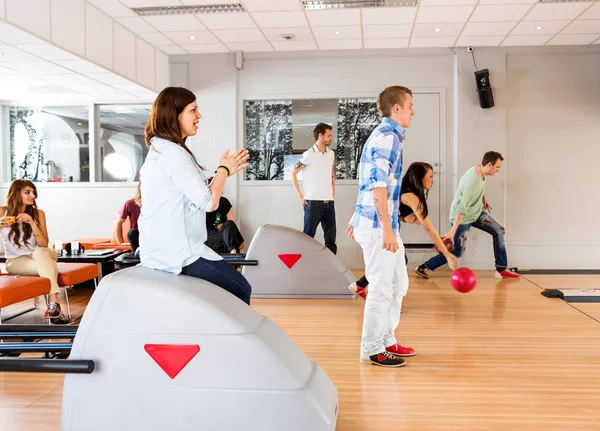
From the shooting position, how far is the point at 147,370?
233 centimetres

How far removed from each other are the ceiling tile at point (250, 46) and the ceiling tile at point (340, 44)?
0.68 metres

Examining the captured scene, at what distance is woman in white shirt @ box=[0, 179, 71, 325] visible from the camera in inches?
189

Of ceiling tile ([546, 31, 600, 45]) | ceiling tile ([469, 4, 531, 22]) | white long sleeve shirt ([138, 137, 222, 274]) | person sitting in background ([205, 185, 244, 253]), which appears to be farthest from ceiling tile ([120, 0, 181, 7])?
ceiling tile ([546, 31, 600, 45])

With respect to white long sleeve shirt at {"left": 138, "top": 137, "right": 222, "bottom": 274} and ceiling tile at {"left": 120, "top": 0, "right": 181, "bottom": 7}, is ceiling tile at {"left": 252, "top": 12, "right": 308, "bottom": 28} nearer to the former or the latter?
ceiling tile at {"left": 120, "top": 0, "right": 181, "bottom": 7}

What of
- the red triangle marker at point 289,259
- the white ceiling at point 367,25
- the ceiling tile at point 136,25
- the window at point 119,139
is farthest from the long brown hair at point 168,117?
the window at point 119,139

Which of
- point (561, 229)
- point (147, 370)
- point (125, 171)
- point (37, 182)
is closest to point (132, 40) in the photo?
point (125, 171)

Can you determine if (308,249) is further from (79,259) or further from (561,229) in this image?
(561,229)

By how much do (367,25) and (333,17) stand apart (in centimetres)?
51

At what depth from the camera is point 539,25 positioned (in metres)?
6.82

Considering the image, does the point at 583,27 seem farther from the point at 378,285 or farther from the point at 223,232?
the point at 378,285

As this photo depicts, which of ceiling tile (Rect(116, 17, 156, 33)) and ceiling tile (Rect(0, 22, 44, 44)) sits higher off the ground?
ceiling tile (Rect(116, 17, 156, 33))

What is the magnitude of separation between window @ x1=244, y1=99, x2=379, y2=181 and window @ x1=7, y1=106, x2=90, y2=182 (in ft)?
7.92

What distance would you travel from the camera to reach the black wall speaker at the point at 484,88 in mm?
7742

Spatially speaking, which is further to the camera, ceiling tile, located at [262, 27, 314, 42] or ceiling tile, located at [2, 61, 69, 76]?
ceiling tile, located at [262, 27, 314, 42]
